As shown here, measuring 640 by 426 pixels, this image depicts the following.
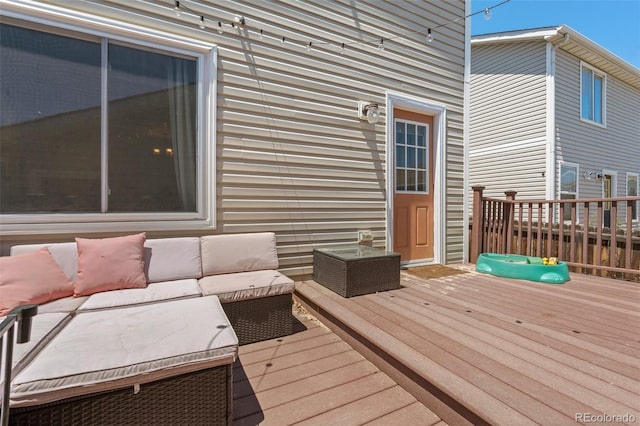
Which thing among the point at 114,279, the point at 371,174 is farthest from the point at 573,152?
the point at 114,279

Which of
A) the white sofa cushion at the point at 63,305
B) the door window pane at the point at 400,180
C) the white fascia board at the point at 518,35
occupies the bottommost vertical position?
the white sofa cushion at the point at 63,305

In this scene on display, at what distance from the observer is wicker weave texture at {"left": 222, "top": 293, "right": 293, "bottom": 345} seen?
2145 mm

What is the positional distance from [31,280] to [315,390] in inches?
72.8

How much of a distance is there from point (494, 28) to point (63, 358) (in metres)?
10.2

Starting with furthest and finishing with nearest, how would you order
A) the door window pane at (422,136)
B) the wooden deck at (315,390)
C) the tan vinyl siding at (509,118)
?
1. the tan vinyl siding at (509,118)
2. the door window pane at (422,136)
3. the wooden deck at (315,390)

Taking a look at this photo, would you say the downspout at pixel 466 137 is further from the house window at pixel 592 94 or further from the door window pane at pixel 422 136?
the house window at pixel 592 94

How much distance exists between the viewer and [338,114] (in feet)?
11.3

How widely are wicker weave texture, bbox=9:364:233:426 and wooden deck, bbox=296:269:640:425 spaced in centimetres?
97

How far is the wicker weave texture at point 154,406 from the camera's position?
3.61 feet

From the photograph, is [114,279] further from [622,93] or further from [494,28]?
[622,93]

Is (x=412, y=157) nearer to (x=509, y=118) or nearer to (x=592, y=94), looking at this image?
(x=509, y=118)

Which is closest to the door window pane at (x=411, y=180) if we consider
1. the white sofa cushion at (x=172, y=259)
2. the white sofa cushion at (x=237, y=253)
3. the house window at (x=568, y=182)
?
the white sofa cushion at (x=237, y=253)

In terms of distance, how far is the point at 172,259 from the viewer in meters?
2.43

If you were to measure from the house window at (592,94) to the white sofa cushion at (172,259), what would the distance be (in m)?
10.0
